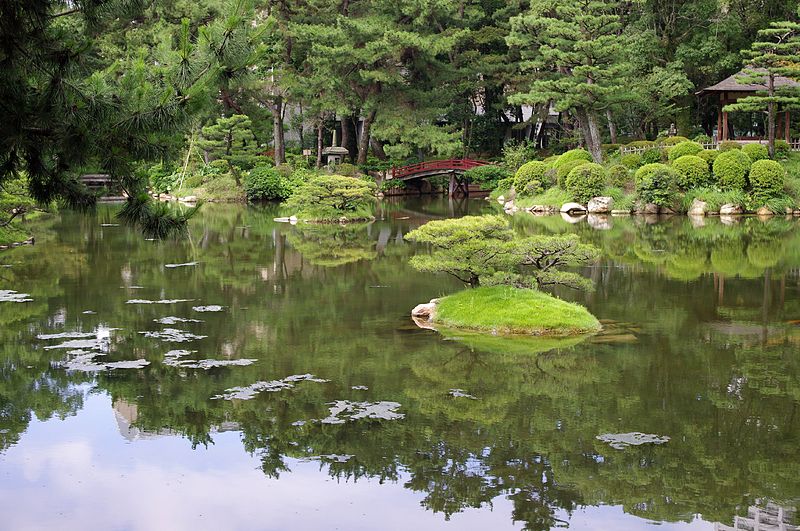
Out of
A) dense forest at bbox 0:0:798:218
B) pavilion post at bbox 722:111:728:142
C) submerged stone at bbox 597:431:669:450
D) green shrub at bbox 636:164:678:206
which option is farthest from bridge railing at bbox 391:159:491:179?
submerged stone at bbox 597:431:669:450

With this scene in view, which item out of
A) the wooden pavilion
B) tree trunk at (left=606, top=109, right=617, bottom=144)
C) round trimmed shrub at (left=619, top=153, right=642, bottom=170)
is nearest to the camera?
round trimmed shrub at (left=619, top=153, right=642, bottom=170)

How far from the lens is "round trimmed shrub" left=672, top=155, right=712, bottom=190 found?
32500mm

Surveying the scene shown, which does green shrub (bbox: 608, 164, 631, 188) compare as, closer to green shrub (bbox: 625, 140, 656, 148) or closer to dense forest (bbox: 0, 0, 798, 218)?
green shrub (bbox: 625, 140, 656, 148)

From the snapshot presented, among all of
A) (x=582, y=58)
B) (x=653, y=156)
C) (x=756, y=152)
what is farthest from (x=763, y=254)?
(x=582, y=58)

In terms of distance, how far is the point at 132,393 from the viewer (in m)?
10.5

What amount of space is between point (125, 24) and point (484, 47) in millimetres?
17578

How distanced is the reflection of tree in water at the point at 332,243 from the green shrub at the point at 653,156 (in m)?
11.8

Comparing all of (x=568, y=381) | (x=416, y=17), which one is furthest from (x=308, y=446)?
(x=416, y=17)

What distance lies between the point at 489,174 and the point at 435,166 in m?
2.56

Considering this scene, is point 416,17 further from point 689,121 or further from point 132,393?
point 132,393

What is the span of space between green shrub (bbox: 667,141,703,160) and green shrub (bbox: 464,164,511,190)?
9.74m

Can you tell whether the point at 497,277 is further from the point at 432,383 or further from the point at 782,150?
the point at 782,150

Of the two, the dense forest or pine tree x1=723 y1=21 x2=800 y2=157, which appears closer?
pine tree x1=723 y1=21 x2=800 y2=157

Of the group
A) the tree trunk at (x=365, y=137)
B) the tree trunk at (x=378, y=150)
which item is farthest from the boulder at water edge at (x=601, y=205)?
the tree trunk at (x=378, y=150)
